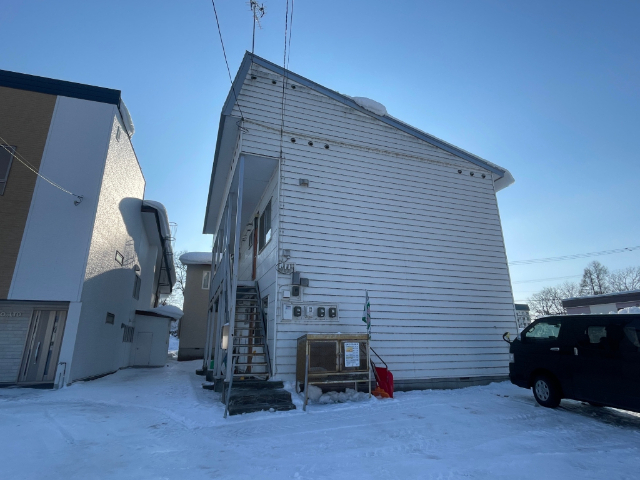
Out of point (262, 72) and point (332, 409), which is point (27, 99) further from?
point (332, 409)

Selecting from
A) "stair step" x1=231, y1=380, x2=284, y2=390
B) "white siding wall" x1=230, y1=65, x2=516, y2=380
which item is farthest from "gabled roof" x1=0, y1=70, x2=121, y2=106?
"stair step" x1=231, y1=380, x2=284, y2=390

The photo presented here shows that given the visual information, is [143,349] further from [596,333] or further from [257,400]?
[596,333]

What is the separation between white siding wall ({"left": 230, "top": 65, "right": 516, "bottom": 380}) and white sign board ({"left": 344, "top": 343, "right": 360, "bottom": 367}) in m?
1.07

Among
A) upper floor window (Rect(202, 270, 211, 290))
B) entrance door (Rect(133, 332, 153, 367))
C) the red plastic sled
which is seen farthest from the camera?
upper floor window (Rect(202, 270, 211, 290))

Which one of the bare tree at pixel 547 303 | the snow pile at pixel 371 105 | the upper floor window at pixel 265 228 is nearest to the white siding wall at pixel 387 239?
the snow pile at pixel 371 105

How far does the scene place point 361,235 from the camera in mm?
8969

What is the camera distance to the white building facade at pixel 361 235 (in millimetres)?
8180

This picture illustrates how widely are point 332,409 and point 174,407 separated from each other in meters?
2.88

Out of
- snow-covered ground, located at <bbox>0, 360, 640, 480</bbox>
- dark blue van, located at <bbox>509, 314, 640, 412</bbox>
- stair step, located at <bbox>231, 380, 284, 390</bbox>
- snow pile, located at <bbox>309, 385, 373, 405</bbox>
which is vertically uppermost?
dark blue van, located at <bbox>509, 314, 640, 412</bbox>

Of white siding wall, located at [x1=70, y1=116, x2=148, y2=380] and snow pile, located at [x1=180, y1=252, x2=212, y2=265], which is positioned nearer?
white siding wall, located at [x1=70, y1=116, x2=148, y2=380]

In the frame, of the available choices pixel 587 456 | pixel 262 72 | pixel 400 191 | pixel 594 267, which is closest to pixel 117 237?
pixel 262 72

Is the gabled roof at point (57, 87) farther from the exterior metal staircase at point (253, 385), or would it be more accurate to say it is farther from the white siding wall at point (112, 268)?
the exterior metal staircase at point (253, 385)

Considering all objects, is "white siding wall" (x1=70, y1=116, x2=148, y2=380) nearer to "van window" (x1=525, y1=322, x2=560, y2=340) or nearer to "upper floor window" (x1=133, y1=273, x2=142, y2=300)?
"upper floor window" (x1=133, y1=273, x2=142, y2=300)

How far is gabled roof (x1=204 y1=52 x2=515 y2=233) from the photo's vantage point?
8.77m
